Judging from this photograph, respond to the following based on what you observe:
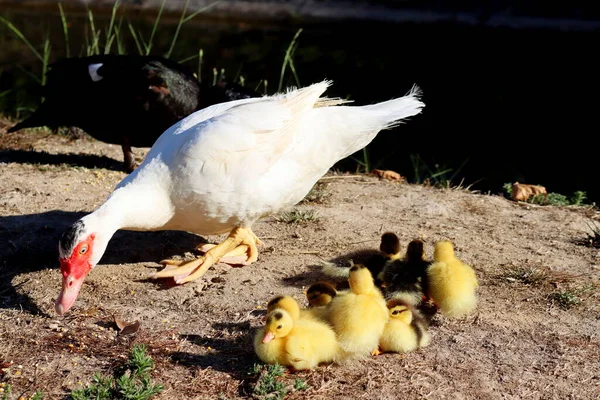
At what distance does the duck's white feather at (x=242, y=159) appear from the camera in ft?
12.5

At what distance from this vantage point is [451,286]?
350 centimetres

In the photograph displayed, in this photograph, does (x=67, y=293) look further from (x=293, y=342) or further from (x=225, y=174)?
(x=293, y=342)

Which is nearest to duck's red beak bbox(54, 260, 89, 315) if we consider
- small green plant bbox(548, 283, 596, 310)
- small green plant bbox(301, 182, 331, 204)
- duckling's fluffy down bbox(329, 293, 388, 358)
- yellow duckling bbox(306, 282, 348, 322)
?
yellow duckling bbox(306, 282, 348, 322)

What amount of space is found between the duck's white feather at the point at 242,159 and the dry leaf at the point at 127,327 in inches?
20.5

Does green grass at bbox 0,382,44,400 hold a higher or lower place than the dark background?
higher

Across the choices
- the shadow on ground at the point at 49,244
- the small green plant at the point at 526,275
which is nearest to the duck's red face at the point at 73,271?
the shadow on ground at the point at 49,244

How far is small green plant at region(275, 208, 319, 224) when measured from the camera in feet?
15.5

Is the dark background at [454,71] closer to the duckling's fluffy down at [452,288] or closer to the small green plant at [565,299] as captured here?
the small green plant at [565,299]

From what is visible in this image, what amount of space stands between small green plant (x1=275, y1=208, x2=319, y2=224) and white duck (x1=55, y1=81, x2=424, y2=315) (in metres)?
0.39

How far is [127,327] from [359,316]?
1.05 metres

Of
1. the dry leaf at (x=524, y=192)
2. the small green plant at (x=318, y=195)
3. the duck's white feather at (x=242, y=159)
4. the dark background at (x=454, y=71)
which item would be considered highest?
the duck's white feather at (x=242, y=159)

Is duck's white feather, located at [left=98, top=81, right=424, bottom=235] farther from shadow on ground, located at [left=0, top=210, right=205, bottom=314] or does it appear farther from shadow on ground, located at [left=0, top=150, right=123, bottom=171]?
shadow on ground, located at [left=0, top=150, right=123, bottom=171]

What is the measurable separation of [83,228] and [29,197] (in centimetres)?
145

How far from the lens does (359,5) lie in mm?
12461
